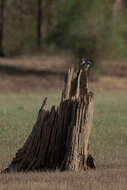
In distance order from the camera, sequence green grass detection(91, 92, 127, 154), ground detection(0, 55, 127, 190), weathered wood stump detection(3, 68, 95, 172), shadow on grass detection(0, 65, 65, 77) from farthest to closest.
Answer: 1. shadow on grass detection(0, 65, 65, 77)
2. green grass detection(91, 92, 127, 154)
3. weathered wood stump detection(3, 68, 95, 172)
4. ground detection(0, 55, 127, 190)

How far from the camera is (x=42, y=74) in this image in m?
35.9

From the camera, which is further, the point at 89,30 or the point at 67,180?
the point at 89,30

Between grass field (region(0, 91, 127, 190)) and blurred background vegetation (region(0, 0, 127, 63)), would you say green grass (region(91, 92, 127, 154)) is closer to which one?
grass field (region(0, 91, 127, 190))

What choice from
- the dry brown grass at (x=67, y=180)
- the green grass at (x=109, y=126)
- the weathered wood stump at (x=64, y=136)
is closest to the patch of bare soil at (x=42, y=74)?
the green grass at (x=109, y=126)

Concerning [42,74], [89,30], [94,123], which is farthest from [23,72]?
[94,123]

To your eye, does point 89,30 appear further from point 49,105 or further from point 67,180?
point 67,180

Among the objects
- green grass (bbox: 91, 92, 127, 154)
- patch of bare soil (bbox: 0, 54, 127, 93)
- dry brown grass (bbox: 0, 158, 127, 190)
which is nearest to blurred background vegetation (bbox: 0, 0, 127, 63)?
patch of bare soil (bbox: 0, 54, 127, 93)

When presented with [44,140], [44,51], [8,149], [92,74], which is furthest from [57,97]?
[44,140]

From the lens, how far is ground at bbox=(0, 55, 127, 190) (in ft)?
28.0

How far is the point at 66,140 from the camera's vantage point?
31.5 ft

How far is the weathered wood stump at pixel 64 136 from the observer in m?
9.40

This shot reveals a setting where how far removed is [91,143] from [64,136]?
4.62 metres

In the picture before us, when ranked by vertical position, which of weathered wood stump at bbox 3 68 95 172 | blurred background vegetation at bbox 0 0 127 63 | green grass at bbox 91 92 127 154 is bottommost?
weathered wood stump at bbox 3 68 95 172

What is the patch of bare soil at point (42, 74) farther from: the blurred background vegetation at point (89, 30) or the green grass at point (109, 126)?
the green grass at point (109, 126)
